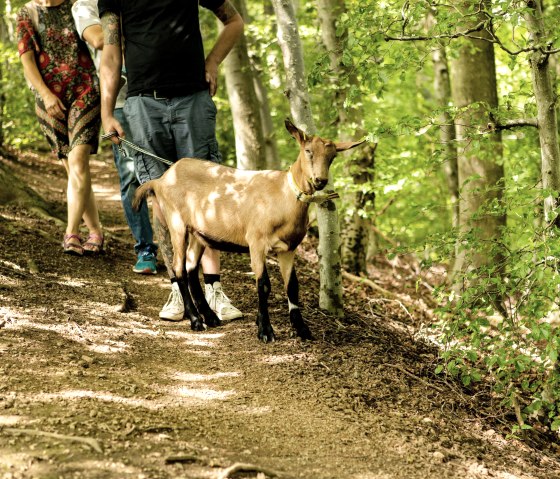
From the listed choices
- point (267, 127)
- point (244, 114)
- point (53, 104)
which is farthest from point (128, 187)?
point (267, 127)

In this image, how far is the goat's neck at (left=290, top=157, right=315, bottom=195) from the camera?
4.90 meters

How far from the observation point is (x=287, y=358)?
4.98 metres

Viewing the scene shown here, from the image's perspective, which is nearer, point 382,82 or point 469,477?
point 469,477

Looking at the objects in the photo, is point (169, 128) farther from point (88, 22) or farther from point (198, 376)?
point (198, 376)

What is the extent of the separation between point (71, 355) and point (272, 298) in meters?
2.54

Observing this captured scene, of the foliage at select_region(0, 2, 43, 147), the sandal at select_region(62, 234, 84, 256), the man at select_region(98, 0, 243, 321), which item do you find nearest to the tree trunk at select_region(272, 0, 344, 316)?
the man at select_region(98, 0, 243, 321)

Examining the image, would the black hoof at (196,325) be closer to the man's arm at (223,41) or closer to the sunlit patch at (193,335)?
the sunlit patch at (193,335)

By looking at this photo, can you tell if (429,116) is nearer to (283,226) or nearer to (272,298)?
(283,226)

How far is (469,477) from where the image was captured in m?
3.88

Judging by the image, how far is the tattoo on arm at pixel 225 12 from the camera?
5973 mm

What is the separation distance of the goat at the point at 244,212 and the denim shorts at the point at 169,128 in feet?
0.84

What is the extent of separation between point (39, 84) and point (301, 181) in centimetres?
320

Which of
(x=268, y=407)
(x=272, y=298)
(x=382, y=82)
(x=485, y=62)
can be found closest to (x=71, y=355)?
(x=268, y=407)

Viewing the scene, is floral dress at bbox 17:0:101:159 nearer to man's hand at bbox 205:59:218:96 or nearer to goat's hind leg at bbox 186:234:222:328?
man's hand at bbox 205:59:218:96
